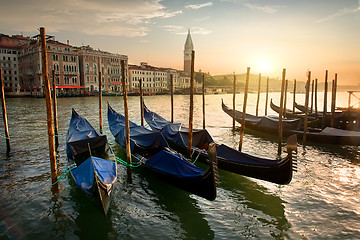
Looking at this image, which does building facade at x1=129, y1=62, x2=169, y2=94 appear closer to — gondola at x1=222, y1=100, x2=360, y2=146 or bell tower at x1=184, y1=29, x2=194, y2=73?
bell tower at x1=184, y1=29, x2=194, y2=73

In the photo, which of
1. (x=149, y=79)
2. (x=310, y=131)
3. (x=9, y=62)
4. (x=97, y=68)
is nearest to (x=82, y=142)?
(x=310, y=131)

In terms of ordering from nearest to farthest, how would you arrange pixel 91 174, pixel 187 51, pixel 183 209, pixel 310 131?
pixel 91 174
pixel 183 209
pixel 310 131
pixel 187 51

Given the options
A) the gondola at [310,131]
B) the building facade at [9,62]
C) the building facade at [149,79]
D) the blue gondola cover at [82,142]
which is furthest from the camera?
the building facade at [149,79]

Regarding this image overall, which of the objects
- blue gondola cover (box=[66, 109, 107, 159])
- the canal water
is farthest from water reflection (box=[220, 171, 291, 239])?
blue gondola cover (box=[66, 109, 107, 159])

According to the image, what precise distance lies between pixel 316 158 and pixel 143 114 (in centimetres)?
851

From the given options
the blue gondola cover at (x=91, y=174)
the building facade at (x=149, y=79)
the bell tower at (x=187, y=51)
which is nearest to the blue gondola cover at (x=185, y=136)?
the blue gondola cover at (x=91, y=174)

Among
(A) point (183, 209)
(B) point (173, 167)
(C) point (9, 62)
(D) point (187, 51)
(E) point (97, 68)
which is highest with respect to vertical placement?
(D) point (187, 51)

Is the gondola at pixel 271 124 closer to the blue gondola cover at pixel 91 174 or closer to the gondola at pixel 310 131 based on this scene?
the gondola at pixel 310 131

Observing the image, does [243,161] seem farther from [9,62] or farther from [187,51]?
[187,51]

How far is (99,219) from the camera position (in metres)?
4.72

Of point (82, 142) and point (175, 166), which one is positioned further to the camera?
point (82, 142)

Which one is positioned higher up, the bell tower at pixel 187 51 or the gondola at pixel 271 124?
the bell tower at pixel 187 51

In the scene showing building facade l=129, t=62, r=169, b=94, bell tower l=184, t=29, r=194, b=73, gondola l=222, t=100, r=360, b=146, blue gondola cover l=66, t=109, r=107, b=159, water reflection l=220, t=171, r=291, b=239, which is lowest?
water reflection l=220, t=171, r=291, b=239

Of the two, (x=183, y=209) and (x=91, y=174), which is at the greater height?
(x=91, y=174)
